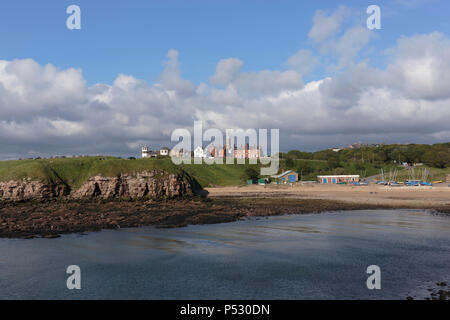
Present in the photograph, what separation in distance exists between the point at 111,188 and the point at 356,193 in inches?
2477

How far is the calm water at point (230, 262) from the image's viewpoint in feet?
66.4

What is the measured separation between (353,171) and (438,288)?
13858 cm

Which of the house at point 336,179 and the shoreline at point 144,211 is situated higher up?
the house at point 336,179

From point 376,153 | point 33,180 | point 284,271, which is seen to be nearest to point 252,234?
point 284,271

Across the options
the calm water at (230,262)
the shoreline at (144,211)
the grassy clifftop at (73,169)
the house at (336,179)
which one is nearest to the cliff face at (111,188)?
the grassy clifftop at (73,169)

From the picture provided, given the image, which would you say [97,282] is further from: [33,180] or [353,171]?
[353,171]

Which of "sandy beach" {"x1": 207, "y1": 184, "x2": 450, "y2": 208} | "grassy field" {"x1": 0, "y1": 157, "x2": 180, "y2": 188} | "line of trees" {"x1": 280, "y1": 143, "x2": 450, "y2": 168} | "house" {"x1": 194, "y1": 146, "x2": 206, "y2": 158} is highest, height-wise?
"house" {"x1": 194, "y1": 146, "x2": 206, "y2": 158}

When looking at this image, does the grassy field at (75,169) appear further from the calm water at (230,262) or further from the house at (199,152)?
the house at (199,152)

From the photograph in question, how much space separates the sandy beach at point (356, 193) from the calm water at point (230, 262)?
33.8 m

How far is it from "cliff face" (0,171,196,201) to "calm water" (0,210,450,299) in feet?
114

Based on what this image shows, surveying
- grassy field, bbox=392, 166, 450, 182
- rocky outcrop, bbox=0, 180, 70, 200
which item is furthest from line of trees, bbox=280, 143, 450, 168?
rocky outcrop, bbox=0, 180, 70, 200

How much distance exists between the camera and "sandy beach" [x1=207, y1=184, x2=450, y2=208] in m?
73.7

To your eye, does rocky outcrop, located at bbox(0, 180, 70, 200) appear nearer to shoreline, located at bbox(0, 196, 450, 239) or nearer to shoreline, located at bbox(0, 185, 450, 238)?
shoreline, located at bbox(0, 185, 450, 238)

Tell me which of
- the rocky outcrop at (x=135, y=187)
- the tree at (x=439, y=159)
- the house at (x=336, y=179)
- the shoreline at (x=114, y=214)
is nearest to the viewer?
the shoreline at (x=114, y=214)
